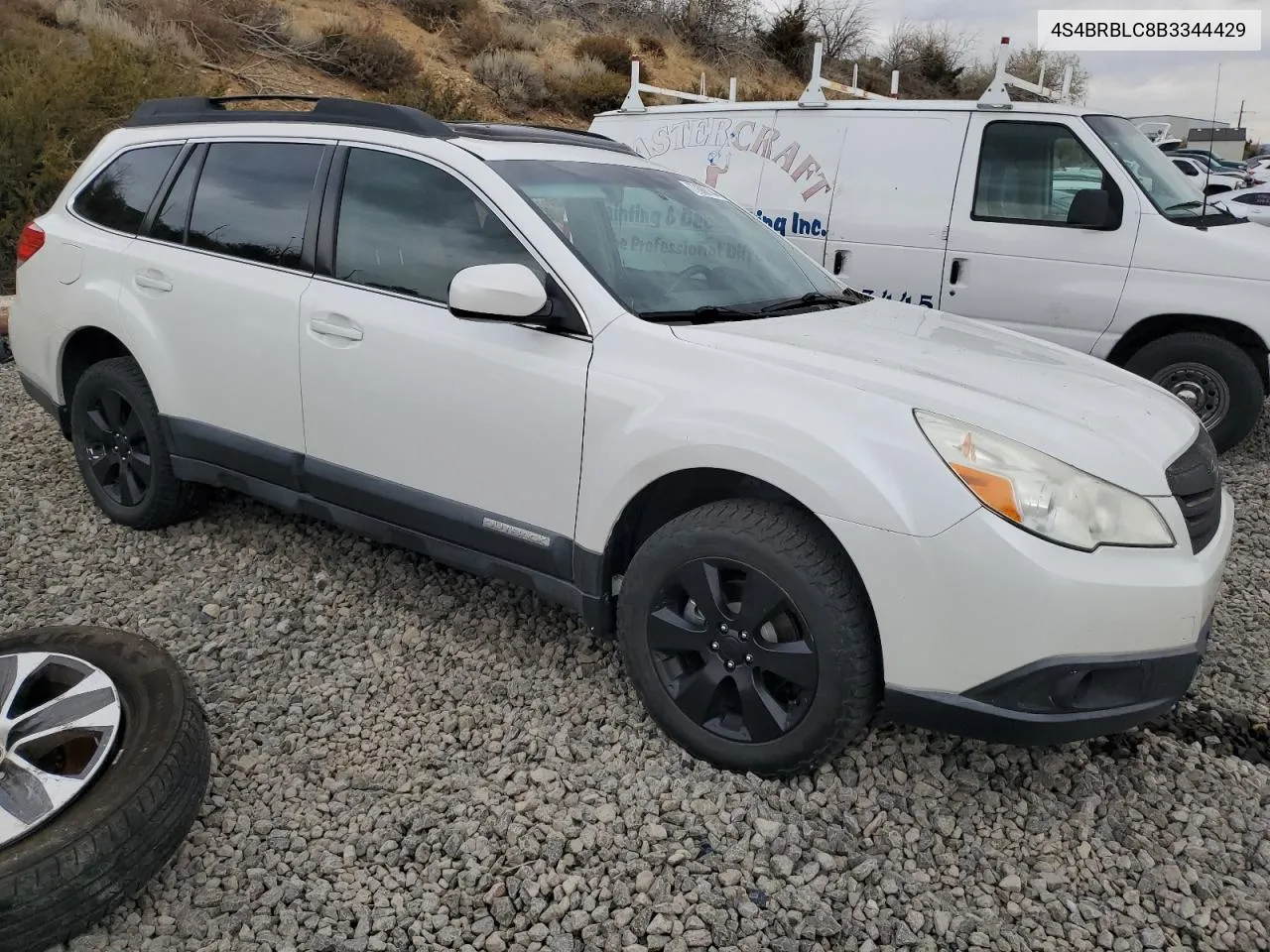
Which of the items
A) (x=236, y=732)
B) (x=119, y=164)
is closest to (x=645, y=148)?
(x=119, y=164)

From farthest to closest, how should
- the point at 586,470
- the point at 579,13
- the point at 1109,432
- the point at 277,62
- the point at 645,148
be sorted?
the point at 579,13, the point at 277,62, the point at 645,148, the point at 586,470, the point at 1109,432

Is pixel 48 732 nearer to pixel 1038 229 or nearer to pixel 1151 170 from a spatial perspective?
pixel 1038 229

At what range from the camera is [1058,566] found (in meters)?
2.18

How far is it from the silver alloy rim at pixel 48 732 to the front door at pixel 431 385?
1048 mm

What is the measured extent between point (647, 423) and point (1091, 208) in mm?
3969

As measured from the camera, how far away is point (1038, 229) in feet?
18.5

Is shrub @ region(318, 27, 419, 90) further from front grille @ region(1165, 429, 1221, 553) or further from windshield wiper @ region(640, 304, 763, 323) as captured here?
front grille @ region(1165, 429, 1221, 553)

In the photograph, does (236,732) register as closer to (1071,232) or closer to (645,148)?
(1071,232)

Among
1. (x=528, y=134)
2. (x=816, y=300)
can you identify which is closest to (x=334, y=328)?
(x=528, y=134)

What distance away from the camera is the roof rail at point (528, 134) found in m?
3.36

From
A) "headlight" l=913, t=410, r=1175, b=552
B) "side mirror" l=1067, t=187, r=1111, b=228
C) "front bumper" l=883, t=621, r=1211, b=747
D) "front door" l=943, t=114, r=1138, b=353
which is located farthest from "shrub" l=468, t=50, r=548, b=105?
"front bumper" l=883, t=621, r=1211, b=747

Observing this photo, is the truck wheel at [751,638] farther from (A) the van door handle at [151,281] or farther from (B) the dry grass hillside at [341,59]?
(B) the dry grass hillside at [341,59]

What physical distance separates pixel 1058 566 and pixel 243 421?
2858 mm

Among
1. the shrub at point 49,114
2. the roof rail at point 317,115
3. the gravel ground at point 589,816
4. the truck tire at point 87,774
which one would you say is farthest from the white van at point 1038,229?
the shrub at point 49,114
